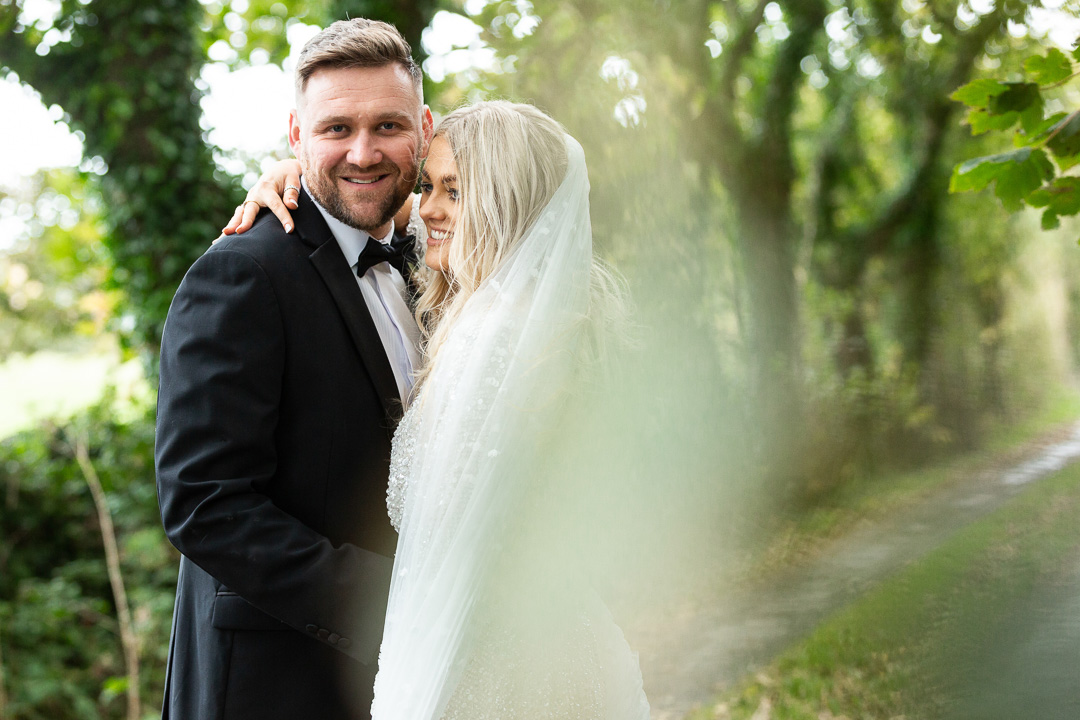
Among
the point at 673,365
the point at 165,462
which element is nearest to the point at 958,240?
the point at 673,365

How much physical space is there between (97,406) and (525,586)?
5671 millimetres

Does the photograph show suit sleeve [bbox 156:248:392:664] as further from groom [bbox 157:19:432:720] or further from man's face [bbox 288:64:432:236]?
man's face [bbox 288:64:432:236]

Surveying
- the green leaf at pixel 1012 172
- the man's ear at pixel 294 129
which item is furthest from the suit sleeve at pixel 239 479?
the green leaf at pixel 1012 172

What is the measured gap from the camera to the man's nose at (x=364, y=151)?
1987 millimetres

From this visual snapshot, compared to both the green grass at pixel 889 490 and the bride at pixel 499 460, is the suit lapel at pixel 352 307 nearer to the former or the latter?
the bride at pixel 499 460

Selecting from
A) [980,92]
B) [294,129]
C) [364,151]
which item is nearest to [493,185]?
[364,151]

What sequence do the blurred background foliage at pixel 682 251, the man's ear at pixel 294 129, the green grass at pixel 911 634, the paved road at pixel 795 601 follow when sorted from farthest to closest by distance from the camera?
the blurred background foliage at pixel 682 251 < the paved road at pixel 795 601 < the green grass at pixel 911 634 < the man's ear at pixel 294 129

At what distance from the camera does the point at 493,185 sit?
6.05ft

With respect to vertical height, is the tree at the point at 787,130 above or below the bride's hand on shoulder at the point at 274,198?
above

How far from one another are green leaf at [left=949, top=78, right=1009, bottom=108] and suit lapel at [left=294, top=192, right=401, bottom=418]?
4.36 feet

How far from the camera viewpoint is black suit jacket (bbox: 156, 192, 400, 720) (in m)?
1.61

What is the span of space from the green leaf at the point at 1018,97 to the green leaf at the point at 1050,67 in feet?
0.09

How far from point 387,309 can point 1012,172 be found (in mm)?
1423

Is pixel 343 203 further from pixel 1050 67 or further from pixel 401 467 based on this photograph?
pixel 1050 67
